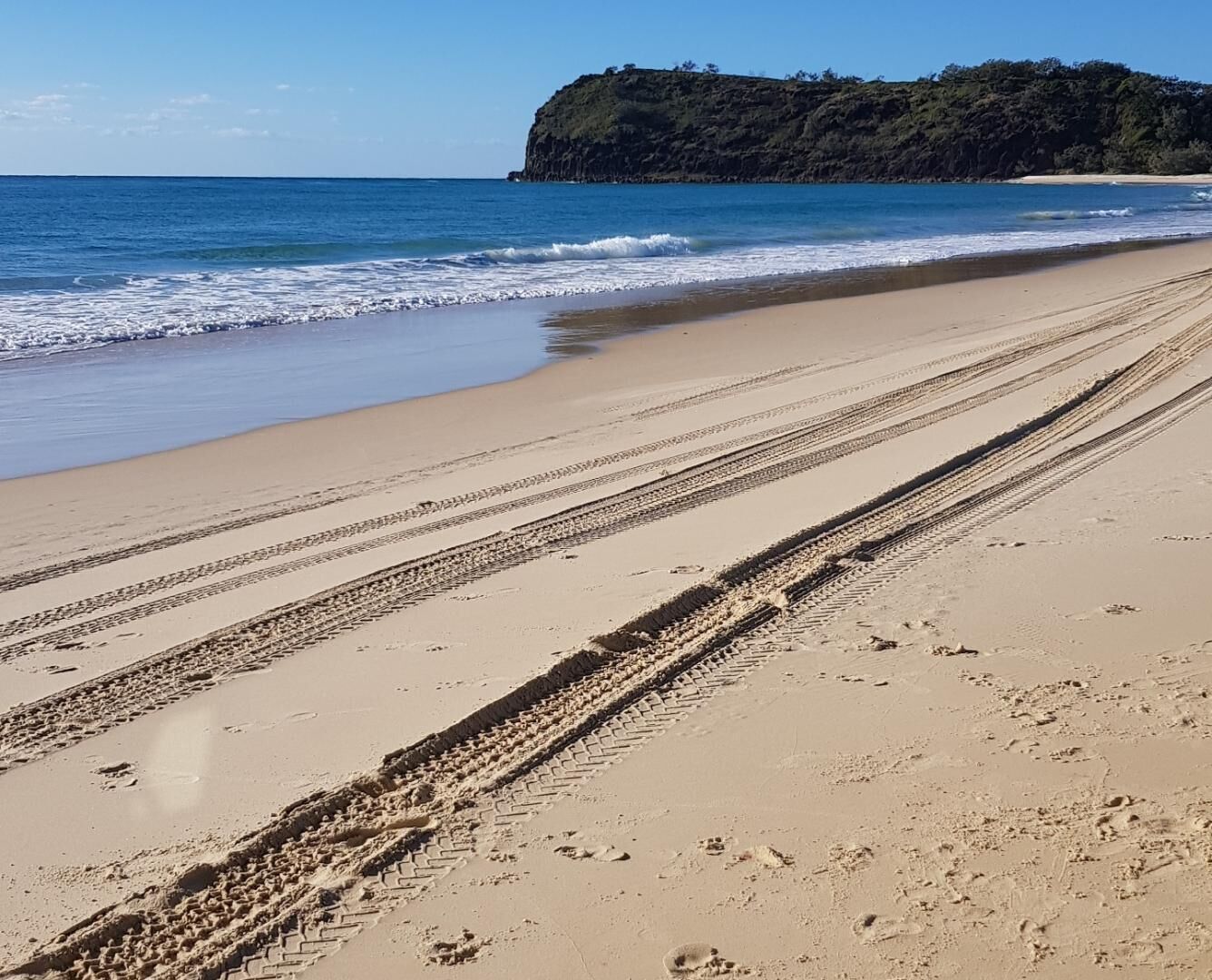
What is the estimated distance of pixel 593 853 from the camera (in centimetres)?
294

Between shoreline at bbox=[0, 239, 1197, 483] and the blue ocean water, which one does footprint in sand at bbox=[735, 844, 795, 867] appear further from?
the blue ocean water

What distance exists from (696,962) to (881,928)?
43 cm

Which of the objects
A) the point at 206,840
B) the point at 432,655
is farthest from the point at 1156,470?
the point at 206,840

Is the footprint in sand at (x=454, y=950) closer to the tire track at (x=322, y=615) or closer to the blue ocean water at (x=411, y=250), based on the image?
the tire track at (x=322, y=615)

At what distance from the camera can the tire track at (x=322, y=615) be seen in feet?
12.4

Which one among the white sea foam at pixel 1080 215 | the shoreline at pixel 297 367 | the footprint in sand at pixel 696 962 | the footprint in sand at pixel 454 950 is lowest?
the footprint in sand at pixel 454 950

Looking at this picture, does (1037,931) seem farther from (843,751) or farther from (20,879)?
(20,879)

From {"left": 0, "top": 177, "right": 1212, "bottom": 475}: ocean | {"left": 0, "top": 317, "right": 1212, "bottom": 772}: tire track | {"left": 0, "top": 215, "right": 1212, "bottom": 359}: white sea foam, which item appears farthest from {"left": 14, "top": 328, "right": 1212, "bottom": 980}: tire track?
{"left": 0, "top": 215, "right": 1212, "bottom": 359}: white sea foam

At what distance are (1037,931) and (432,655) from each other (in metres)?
2.37

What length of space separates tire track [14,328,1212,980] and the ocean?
15.9ft

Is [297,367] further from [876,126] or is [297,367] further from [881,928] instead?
[876,126]

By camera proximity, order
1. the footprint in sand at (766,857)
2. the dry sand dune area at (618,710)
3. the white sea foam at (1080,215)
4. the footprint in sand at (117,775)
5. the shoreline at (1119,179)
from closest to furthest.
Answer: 1. the dry sand dune area at (618,710)
2. the footprint in sand at (766,857)
3. the footprint in sand at (117,775)
4. the white sea foam at (1080,215)
5. the shoreline at (1119,179)

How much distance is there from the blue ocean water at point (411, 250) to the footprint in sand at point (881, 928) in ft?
39.4

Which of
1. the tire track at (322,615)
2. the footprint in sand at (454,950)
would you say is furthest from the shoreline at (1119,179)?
the footprint in sand at (454,950)
